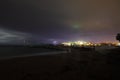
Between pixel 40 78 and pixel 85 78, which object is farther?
pixel 40 78

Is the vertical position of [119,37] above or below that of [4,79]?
above

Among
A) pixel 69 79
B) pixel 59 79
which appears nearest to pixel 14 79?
pixel 59 79

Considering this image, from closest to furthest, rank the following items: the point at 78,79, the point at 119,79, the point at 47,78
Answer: the point at 119,79
the point at 78,79
the point at 47,78

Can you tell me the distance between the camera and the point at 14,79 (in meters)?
14.3

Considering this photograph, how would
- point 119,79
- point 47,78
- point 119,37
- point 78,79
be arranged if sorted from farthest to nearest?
point 119,37 → point 47,78 → point 78,79 → point 119,79

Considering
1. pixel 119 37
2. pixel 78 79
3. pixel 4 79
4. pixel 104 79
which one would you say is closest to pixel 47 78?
pixel 78 79

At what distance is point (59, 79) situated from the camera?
13.4m

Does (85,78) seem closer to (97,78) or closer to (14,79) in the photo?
(97,78)

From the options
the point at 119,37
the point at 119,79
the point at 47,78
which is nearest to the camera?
the point at 119,79

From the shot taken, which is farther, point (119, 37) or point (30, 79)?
point (119, 37)

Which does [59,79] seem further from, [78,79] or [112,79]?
[112,79]

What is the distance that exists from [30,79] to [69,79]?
3843 mm

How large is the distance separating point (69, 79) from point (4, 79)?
685 cm

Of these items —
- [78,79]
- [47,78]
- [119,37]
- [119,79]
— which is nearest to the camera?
[119,79]
